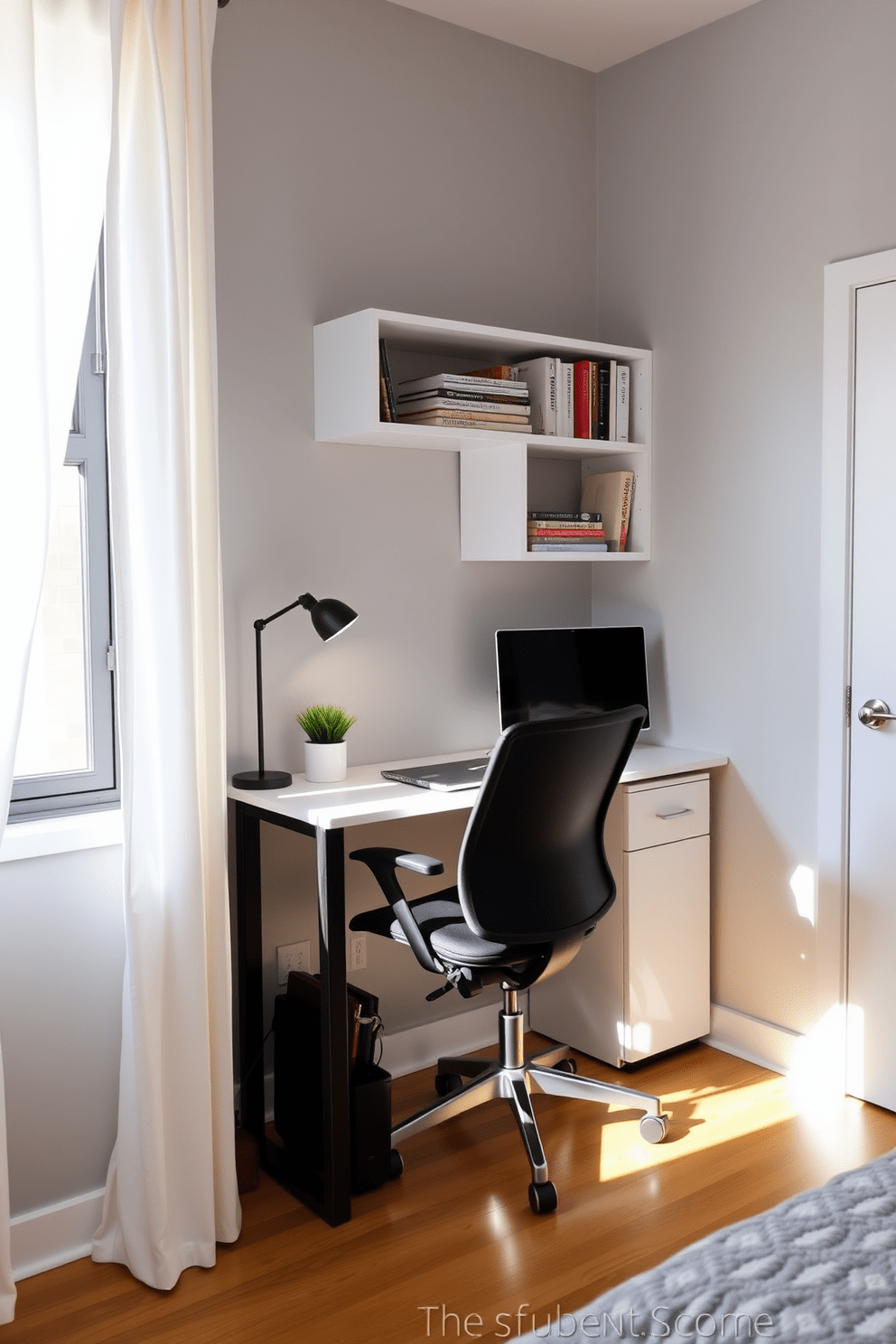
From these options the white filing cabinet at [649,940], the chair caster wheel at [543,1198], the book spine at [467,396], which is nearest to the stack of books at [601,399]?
the book spine at [467,396]

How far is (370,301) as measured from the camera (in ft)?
9.51

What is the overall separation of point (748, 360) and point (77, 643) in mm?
1840

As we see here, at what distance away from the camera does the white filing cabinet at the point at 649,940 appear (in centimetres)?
296

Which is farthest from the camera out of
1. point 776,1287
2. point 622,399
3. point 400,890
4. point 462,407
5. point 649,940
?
point 622,399

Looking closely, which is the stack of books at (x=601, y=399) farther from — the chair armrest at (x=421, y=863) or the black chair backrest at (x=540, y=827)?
the chair armrest at (x=421, y=863)

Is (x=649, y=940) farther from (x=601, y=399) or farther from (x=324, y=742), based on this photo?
(x=601, y=399)

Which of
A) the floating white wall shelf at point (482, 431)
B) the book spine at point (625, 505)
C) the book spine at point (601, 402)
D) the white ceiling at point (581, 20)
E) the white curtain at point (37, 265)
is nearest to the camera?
the white curtain at point (37, 265)

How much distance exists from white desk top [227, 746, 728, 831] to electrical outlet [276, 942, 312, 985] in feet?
1.40

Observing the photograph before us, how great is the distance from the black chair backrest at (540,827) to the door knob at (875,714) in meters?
0.67

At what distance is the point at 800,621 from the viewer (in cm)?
294

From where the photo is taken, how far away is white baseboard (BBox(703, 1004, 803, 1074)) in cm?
302

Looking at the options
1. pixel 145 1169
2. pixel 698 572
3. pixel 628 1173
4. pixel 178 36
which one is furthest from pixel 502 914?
pixel 178 36

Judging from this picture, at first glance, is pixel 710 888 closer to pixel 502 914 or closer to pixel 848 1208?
pixel 502 914

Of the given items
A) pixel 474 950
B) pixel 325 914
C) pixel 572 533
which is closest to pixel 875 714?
pixel 572 533
